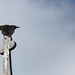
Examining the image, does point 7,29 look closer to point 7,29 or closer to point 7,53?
point 7,29

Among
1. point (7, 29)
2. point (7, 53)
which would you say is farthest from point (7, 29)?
point (7, 53)

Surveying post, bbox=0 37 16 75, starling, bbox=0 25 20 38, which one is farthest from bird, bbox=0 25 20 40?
post, bbox=0 37 16 75

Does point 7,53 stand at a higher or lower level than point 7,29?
lower

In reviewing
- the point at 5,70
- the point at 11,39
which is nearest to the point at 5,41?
the point at 11,39

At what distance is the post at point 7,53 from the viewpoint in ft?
59.3

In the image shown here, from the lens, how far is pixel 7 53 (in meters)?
18.6

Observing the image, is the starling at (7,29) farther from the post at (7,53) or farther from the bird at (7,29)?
the post at (7,53)

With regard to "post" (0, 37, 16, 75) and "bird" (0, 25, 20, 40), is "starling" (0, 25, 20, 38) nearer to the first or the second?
"bird" (0, 25, 20, 40)

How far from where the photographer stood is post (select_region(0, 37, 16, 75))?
1806 centimetres

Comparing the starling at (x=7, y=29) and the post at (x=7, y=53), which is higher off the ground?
the starling at (x=7, y=29)

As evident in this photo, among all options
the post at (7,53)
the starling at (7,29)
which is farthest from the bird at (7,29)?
the post at (7,53)

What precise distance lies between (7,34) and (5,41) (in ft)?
1.10

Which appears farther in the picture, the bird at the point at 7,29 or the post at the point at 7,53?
the bird at the point at 7,29

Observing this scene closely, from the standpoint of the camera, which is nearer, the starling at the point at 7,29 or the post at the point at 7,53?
the post at the point at 7,53
